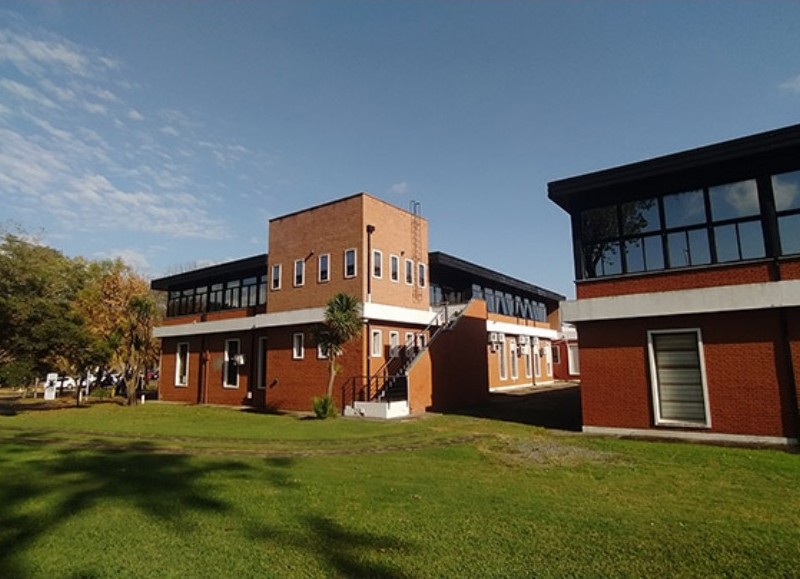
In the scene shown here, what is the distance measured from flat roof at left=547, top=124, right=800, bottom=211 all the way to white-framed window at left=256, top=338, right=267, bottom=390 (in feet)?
51.1

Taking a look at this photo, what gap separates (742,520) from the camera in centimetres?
605

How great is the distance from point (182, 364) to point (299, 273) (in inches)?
460

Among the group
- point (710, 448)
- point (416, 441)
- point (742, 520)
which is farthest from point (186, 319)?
point (742, 520)

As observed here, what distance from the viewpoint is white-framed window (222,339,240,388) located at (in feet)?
84.3

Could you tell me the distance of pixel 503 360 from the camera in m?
32.0

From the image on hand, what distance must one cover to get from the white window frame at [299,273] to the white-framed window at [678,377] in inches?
561

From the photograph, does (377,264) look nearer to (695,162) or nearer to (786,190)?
(695,162)

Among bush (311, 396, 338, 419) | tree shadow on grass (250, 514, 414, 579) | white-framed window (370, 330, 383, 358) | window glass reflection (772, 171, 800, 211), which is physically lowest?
tree shadow on grass (250, 514, 414, 579)

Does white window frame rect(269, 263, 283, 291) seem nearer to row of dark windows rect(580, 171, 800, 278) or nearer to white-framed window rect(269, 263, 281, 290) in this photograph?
white-framed window rect(269, 263, 281, 290)

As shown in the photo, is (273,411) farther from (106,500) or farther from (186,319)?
(106,500)

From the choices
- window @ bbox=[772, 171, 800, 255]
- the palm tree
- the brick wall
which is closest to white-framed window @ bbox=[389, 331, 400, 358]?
the palm tree

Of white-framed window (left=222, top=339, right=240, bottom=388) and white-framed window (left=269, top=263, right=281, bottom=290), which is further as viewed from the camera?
white-framed window (left=222, top=339, right=240, bottom=388)

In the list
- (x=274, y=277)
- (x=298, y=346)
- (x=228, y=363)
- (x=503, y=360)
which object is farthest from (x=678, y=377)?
(x=228, y=363)

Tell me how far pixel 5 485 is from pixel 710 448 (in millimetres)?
13255
